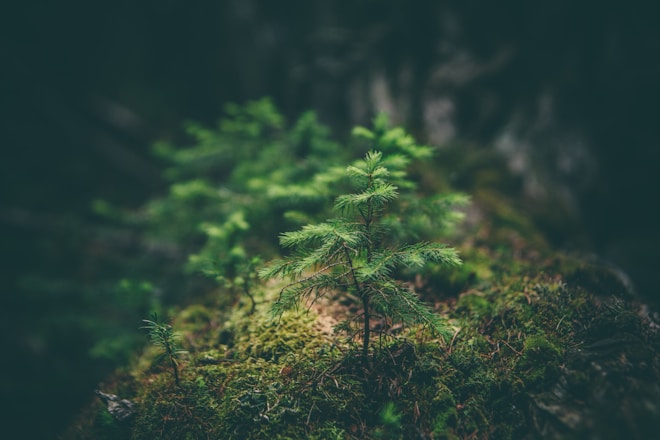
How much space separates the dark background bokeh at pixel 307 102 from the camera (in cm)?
588

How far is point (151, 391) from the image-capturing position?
304 cm

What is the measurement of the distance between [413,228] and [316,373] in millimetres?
1807

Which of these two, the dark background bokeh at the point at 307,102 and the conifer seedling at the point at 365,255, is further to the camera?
the dark background bokeh at the point at 307,102

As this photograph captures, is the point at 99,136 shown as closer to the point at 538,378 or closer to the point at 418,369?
the point at 418,369

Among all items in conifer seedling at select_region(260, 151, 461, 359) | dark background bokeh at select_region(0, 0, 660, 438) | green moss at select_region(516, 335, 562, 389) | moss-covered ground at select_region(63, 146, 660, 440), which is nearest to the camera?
conifer seedling at select_region(260, 151, 461, 359)

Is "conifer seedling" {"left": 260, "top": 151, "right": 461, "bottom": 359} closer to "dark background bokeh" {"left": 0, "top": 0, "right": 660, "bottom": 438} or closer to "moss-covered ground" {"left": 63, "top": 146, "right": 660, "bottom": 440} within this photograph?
"moss-covered ground" {"left": 63, "top": 146, "right": 660, "bottom": 440}

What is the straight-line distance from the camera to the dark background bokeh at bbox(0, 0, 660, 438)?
19.3 feet

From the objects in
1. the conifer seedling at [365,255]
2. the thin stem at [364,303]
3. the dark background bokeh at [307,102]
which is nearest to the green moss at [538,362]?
the conifer seedling at [365,255]

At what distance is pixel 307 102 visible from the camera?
6.80m

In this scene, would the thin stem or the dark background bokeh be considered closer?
the thin stem

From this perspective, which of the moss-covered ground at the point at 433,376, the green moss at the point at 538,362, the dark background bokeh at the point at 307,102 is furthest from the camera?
the dark background bokeh at the point at 307,102

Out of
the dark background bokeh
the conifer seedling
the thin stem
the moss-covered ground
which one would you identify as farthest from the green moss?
the dark background bokeh

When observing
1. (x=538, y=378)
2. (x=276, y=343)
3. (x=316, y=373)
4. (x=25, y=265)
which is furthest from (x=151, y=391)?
(x=25, y=265)

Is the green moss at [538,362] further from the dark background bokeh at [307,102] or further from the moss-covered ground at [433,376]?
the dark background bokeh at [307,102]
